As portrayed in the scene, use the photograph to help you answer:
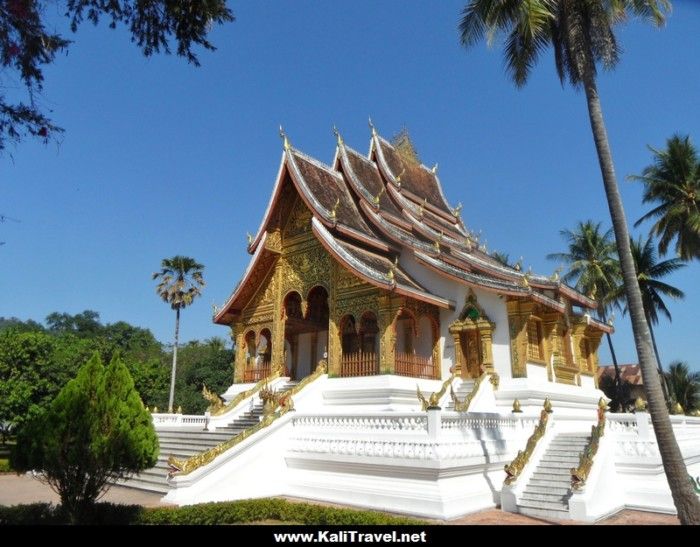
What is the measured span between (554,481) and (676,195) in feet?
61.5

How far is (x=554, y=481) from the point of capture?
856cm

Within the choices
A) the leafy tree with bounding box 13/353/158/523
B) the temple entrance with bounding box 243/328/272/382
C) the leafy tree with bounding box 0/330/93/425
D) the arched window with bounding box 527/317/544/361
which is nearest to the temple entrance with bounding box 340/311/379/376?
the temple entrance with bounding box 243/328/272/382

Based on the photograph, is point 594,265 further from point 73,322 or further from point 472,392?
point 73,322

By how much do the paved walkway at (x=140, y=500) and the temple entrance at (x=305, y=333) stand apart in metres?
6.95

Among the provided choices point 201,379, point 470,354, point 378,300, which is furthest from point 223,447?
point 201,379

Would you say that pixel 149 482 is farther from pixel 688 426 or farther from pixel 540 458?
Answer: pixel 688 426

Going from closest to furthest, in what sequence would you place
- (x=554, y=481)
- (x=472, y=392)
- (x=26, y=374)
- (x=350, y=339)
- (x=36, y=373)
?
(x=554, y=481)
(x=472, y=392)
(x=350, y=339)
(x=26, y=374)
(x=36, y=373)

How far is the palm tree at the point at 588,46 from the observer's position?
6668mm

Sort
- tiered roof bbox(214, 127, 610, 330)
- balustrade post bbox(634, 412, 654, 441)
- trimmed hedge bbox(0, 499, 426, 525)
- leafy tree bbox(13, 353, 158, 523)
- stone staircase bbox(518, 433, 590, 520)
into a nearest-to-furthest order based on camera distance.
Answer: leafy tree bbox(13, 353, 158, 523)
trimmed hedge bbox(0, 499, 426, 525)
stone staircase bbox(518, 433, 590, 520)
balustrade post bbox(634, 412, 654, 441)
tiered roof bbox(214, 127, 610, 330)

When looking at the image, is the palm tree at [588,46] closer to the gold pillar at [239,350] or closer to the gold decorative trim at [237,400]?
the gold decorative trim at [237,400]

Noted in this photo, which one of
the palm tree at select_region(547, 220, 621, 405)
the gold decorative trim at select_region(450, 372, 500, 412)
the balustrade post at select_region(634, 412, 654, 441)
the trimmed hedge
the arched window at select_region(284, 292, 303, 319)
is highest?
the palm tree at select_region(547, 220, 621, 405)

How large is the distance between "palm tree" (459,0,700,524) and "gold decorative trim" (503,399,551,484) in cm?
276

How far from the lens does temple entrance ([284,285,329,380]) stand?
16.3 metres

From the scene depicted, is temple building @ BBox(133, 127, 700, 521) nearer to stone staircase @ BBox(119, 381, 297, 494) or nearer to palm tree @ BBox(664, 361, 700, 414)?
stone staircase @ BBox(119, 381, 297, 494)
